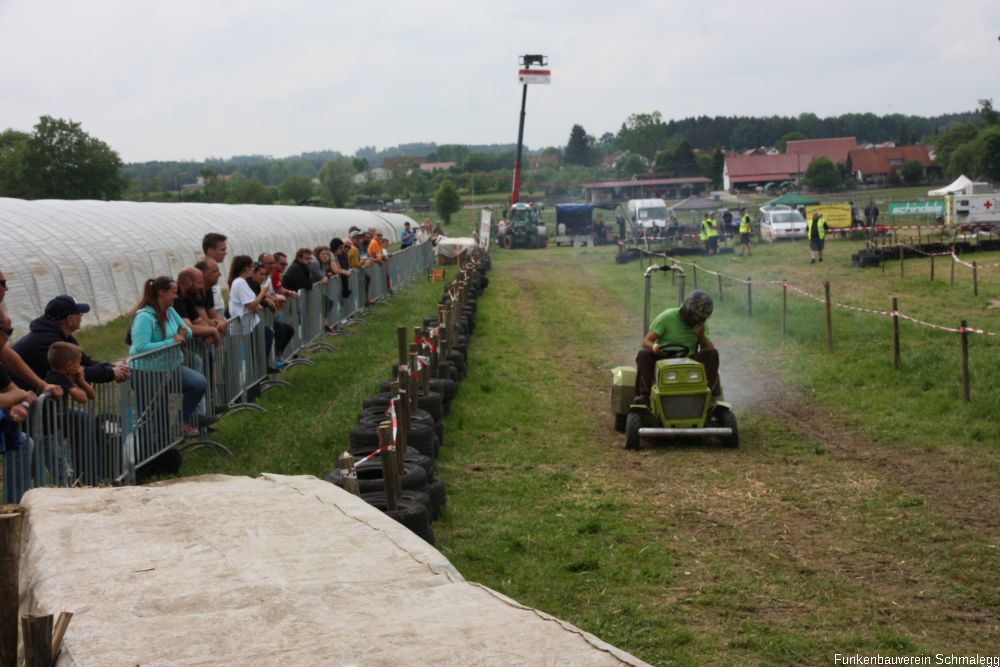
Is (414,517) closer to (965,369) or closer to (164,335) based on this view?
(164,335)

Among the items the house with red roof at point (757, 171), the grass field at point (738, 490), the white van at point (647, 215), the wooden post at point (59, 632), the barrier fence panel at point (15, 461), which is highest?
the house with red roof at point (757, 171)

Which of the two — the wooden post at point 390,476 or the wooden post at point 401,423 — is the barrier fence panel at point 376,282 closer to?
the wooden post at point 401,423

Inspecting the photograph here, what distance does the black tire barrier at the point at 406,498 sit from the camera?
7934 mm

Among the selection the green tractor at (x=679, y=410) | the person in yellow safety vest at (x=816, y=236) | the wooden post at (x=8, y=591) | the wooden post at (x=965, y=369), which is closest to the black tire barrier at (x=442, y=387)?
the green tractor at (x=679, y=410)

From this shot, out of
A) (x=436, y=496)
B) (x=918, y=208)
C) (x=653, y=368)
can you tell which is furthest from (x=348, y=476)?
(x=918, y=208)

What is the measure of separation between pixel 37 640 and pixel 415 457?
599 cm

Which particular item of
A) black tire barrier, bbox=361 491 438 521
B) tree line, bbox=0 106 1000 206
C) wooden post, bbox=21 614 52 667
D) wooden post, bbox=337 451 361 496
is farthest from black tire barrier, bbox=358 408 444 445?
tree line, bbox=0 106 1000 206

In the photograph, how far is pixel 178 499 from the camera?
5.93 meters

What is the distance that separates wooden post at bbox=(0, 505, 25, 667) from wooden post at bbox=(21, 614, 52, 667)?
1.50 ft

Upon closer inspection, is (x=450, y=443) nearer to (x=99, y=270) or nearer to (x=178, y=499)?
(x=178, y=499)

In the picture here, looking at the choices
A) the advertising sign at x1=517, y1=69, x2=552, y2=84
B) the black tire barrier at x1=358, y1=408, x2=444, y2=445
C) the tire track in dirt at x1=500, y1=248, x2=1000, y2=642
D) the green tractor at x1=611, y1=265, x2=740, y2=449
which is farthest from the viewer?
the advertising sign at x1=517, y1=69, x2=552, y2=84

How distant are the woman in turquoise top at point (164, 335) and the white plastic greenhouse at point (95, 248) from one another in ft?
34.5

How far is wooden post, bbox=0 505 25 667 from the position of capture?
3.97 m

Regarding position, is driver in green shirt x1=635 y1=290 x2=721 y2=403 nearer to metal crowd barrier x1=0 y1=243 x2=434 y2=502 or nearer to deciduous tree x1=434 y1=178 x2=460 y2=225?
metal crowd barrier x1=0 y1=243 x2=434 y2=502
